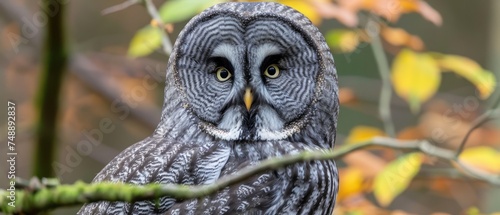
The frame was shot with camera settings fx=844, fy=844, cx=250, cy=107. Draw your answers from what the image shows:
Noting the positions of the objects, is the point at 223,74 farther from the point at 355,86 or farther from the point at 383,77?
the point at 355,86

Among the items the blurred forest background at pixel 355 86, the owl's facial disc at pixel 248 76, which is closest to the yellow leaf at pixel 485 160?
the blurred forest background at pixel 355 86

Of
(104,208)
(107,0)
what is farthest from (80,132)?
(104,208)

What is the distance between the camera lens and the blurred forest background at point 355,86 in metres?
4.28

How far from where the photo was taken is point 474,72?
436 cm

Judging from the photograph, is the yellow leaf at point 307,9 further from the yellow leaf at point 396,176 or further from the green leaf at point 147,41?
the yellow leaf at point 396,176

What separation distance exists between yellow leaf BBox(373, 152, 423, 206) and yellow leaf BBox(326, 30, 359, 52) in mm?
715

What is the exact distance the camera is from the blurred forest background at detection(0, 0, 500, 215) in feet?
14.0

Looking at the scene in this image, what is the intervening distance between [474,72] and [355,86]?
→ 207cm

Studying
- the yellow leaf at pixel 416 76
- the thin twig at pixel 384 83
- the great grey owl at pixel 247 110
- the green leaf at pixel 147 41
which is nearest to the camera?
the great grey owl at pixel 247 110

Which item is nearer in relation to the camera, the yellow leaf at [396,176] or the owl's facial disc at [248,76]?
the owl's facial disc at [248,76]

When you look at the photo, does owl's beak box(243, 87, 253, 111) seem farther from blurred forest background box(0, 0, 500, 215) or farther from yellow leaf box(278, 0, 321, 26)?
yellow leaf box(278, 0, 321, 26)

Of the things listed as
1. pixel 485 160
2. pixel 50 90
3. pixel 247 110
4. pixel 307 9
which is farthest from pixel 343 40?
pixel 50 90

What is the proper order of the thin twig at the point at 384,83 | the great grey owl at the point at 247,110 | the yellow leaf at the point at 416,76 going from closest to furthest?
the great grey owl at the point at 247,110 → the thin twig at the point at 384,83 → the yellow leaf at the point at 416,76

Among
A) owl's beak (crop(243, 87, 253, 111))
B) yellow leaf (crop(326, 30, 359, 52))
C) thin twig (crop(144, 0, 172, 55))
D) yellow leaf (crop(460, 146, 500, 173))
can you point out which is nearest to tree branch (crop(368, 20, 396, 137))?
yellow leaf (crop(326, 30, 359, 52))
